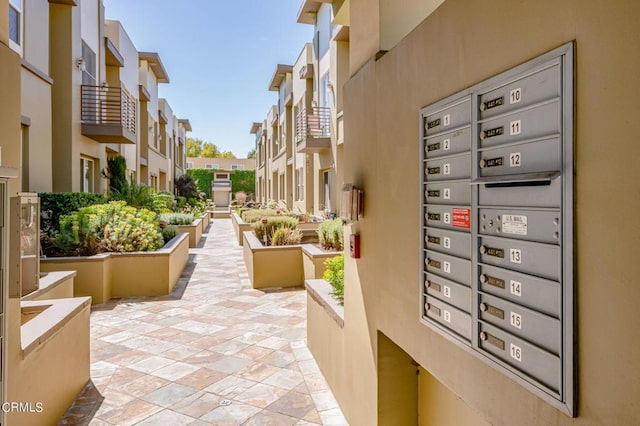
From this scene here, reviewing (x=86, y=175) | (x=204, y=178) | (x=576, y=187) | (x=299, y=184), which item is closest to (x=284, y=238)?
(x=86, y=175)

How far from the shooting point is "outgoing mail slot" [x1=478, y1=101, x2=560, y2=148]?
1451mm

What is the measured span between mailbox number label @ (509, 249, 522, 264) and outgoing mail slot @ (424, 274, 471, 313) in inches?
14.7

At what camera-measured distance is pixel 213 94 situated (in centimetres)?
4550

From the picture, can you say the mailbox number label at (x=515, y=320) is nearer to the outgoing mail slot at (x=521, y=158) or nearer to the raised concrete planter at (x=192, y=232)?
the outgoing mail slot at (x=521, y=158)

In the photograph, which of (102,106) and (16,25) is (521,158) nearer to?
(16,25)

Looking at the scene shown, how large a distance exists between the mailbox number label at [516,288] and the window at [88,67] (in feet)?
45.6

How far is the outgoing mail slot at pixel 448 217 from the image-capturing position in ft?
6.56

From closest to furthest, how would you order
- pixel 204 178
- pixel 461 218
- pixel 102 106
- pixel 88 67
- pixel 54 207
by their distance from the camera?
pixel 461 218 → pixel 54 207 → pixel 88 67 → pixel 102 106 → pixel 204 178

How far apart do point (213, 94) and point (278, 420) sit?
46071 mm

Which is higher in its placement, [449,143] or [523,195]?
[449,143]

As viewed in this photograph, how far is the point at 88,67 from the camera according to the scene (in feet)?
42.5

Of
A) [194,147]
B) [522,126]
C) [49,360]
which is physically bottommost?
[49,360]

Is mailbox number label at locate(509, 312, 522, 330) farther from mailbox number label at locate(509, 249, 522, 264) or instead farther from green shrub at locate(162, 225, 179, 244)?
green shrub at locate(162, 225, 179, 244)

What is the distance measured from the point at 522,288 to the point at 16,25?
1184cm
